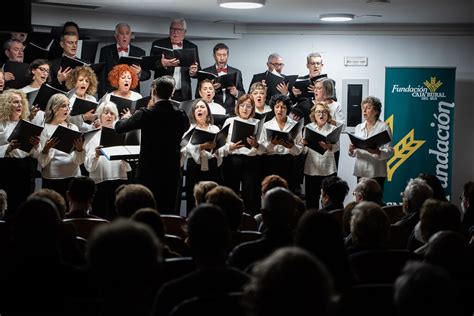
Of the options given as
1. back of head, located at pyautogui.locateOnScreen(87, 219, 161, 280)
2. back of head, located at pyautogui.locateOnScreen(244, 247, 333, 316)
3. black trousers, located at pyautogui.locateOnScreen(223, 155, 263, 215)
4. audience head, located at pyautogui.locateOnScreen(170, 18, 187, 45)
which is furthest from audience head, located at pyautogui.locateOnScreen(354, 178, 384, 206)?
audience head, located at pyautogui.locateOnScreen(170, 18, 187, 45)

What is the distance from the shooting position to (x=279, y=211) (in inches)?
161

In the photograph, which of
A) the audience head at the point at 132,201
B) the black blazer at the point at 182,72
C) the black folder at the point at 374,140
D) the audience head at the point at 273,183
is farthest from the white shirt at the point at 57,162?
the audience head at the point at 132,201

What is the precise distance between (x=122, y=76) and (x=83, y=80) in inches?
17.1

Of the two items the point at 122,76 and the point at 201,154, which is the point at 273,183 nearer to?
the point at 201,154

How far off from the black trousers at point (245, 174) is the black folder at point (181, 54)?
1.22m

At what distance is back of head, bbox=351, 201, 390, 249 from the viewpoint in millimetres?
Answer: 3947

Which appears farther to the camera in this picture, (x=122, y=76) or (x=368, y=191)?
(x=122, y=76)

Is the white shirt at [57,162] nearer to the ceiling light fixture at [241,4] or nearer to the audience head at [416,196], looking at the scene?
the ceiling light fixture at [241,4]

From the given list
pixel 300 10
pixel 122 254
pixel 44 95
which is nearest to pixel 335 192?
pixel 44 95

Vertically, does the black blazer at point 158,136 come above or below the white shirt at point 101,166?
above

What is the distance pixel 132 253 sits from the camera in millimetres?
2311

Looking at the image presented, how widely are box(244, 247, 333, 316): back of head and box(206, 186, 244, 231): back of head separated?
2367 mm

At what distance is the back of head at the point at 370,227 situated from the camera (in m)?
3.95

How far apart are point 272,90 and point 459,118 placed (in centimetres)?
326
